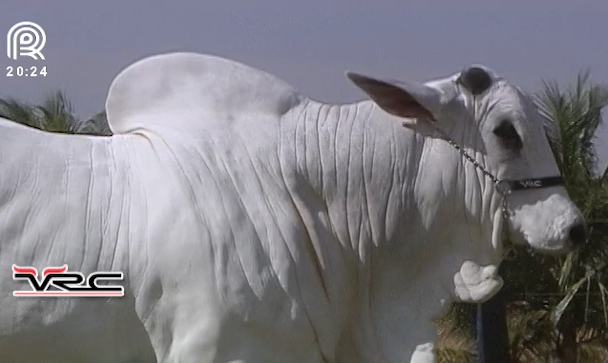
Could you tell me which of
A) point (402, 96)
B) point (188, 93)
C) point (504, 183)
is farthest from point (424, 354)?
point (188, 93)

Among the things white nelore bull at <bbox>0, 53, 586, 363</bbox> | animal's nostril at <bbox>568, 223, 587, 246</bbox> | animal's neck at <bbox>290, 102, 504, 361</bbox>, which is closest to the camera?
white nelore bull at <bbox>0, 53, 586, 363</bbox>

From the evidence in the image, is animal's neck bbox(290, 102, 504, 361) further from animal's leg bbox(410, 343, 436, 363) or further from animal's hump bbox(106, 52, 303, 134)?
animal's hump bbox(106, 52, 303, 134)

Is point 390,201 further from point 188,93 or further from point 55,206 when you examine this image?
point 55,206

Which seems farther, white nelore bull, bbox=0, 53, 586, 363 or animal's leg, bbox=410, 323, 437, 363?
animal's leg, bbox=410, 323, 437, 363

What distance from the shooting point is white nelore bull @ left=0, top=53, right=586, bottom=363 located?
10.4 feet

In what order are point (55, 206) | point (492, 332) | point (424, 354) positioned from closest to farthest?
point (55, 206), point (424, 354), point (492, 332)

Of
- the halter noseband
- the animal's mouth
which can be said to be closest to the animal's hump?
the halter noseband

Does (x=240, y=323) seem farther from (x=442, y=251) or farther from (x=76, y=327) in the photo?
(x=442, y=251)

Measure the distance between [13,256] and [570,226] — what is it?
1.78m

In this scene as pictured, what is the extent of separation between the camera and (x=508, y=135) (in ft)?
12.4

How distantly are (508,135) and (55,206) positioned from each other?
152 cm

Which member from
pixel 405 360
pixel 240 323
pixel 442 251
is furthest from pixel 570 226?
pixel 240 323

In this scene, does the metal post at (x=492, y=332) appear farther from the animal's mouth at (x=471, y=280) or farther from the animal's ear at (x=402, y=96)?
the animal's ear at (x=402, y=96)

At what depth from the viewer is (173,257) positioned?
316cm
